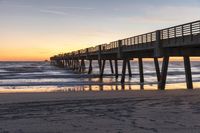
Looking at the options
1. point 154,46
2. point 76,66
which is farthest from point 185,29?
point 76,66

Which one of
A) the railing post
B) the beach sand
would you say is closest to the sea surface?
the railing post

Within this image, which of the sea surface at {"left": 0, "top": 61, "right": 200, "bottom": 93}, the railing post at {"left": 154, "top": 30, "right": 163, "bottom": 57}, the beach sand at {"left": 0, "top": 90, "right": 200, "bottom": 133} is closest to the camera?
the beach sand at {"left": 0, "top": 90, "right": 200, "bottom": 133}

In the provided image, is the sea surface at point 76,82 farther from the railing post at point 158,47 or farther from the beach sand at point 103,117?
the beach sand at point 103,117

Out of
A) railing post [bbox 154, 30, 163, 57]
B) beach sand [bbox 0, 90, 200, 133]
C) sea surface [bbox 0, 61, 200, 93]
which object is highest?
railing post [bbox 154, 30, 163, 57]

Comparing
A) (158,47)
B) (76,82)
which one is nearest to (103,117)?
(158,47)

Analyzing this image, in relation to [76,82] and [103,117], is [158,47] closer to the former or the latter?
[76,82]

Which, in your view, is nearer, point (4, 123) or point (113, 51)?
point (4, 123)

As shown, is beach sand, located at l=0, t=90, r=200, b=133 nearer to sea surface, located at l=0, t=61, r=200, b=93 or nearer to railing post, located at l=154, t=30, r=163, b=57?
railing post, located at l=154, t=30, r=163, b=57

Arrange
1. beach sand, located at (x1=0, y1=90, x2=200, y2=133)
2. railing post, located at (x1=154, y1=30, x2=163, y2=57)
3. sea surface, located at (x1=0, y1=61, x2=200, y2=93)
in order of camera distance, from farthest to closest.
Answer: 1. sea surface, located at (x1=0, y1=61, x2=200, y2=93)
2. railing post, located at (x1=154, y1=30, x2=163, y2=57)
3. beach sand, located at (x1=0, y1=90, x2=200, y2=133)

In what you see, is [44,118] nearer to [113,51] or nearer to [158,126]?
[158,126]

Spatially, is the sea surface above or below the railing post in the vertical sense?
below

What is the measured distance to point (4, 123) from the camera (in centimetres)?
1101

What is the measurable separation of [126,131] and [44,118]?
9.60 feet

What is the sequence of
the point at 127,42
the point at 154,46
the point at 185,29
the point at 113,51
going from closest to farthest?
the point at 185,29 → the point at 154,46 → the point at 127,42 → the point at 113,51
